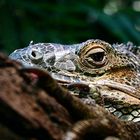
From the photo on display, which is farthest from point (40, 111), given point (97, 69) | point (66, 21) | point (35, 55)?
point (66, 21)

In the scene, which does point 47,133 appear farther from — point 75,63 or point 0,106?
point 75,63

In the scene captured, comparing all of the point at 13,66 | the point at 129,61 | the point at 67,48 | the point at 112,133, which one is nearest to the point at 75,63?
the point at 67,48

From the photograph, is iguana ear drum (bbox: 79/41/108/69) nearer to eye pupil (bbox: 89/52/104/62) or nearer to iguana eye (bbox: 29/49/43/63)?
eye pupil (bbox: 89/52/104/62)

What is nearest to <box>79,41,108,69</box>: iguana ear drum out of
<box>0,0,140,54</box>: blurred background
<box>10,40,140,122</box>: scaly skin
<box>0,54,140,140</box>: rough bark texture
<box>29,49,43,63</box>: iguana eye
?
<box>10,40,140,122</box>: scaly skin

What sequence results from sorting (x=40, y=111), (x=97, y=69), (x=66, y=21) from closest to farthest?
(x=40, y=111) < (x=97, y=69) < (x=66, y=21)

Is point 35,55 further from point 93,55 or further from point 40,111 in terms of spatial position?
point 40,111
